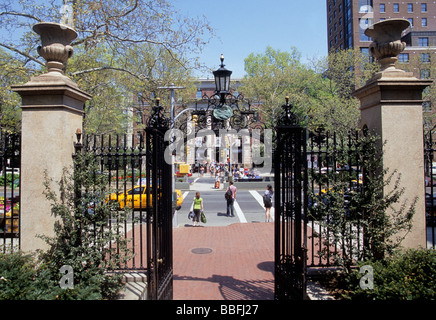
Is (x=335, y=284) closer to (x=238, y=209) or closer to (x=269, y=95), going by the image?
(x=238, y=209)

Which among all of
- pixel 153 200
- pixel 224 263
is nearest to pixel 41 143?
pixel 153 200

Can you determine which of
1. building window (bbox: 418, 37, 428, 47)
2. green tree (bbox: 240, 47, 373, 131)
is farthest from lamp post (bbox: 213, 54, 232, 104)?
building window (bbox: 418, 37, 428, 47)

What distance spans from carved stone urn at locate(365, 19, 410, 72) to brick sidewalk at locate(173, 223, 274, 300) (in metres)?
4.73

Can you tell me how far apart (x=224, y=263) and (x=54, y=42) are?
6.19 metres

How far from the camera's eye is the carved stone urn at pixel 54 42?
493 cm

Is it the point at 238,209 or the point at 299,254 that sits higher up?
the point at 299,254

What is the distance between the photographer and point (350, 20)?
52938 millimetres

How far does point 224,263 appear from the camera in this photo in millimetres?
8039

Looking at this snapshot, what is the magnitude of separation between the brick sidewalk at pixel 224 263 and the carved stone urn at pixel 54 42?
475 cm

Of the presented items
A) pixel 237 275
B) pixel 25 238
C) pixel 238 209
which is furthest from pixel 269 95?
pixel 25 238

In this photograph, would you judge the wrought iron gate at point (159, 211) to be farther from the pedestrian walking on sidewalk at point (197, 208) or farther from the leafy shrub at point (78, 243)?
the pedestrian walking on sidewalk at point (197, 208)

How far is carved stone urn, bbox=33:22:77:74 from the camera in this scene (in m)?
4.93
